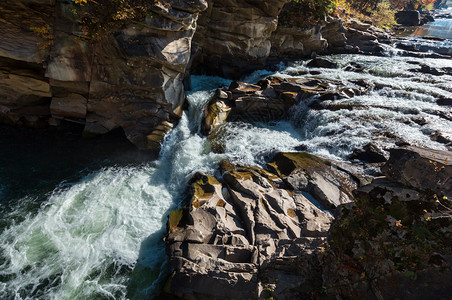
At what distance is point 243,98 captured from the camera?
12859 mm

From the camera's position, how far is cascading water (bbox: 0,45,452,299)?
597 cm

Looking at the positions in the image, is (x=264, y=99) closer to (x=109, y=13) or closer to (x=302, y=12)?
(x=109, y=13)

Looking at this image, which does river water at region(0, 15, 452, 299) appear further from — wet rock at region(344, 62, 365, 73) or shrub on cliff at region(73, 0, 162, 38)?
shrub on cliff at region(73, 0, 162, 38)

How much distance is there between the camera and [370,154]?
898cm

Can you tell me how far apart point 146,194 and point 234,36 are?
11.9 metres

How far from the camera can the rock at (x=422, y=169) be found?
357 centimetres

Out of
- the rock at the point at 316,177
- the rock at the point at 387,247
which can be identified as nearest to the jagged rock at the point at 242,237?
the rock at the point at 316,177

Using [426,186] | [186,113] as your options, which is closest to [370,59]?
[186,113]

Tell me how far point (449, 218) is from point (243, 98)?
412 inches

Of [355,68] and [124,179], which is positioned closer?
[124,179]

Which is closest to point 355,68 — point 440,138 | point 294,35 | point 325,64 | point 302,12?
point 325,64

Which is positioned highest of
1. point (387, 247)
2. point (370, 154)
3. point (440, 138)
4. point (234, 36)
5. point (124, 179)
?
point (234, 36)

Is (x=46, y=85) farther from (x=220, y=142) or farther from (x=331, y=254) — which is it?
(x=331, y=254)

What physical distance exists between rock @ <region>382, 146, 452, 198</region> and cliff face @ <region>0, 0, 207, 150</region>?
885 centimetres
